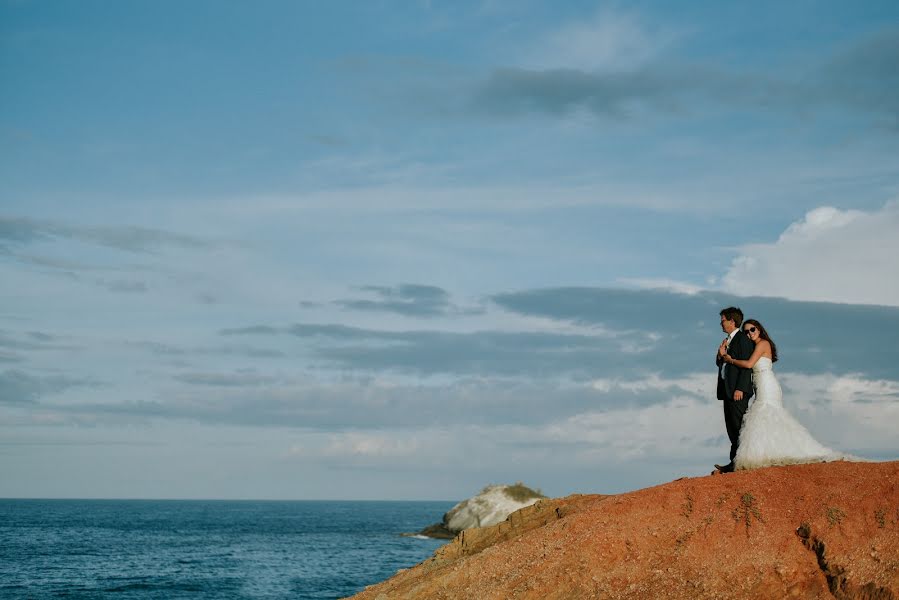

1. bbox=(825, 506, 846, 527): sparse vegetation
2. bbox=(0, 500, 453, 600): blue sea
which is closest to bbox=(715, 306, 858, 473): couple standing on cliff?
bbox=(825, 506, 846, 527): sparse vegetation

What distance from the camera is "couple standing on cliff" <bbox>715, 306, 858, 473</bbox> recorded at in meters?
19.9

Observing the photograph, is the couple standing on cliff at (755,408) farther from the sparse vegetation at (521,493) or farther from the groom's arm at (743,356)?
the sparse vegetation at (521,493)

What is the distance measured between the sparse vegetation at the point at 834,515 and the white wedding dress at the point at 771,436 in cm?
206

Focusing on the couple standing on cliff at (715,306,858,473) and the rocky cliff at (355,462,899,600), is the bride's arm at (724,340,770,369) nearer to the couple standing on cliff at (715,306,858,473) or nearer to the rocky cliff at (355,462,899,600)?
the couple standing on cliff at (715,306,858,473)

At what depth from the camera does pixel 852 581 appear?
639 inches

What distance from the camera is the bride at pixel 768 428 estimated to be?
1983 cm

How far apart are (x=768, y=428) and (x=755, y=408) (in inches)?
21.6

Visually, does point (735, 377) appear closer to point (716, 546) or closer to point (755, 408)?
point (755, 408)

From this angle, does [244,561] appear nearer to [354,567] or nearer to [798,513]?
[354,567]

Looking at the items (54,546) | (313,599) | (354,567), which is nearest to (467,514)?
(354,567)

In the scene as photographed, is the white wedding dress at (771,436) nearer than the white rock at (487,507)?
Yes

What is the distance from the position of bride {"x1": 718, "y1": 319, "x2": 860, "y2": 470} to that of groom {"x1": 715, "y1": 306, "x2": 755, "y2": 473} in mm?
169

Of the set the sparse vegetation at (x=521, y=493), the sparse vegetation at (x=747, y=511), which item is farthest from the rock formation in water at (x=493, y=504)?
the sparse vegetation at (x=747, y=511)

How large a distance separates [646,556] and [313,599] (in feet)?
109
